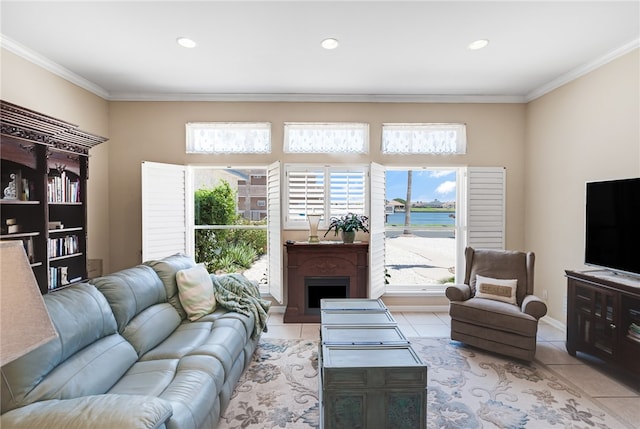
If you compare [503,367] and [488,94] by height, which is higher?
[488,94]

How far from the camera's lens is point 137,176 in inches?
166

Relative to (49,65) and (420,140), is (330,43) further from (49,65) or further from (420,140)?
(49,65)

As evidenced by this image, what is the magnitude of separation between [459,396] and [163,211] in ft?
12.1

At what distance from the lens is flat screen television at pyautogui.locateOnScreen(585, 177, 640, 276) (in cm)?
261

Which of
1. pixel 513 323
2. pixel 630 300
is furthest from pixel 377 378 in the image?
pixel 630 300

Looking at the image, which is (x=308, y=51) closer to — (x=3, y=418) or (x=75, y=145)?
(x=75, y=145)

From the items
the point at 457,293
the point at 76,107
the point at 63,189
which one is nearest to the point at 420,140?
the point at 457,293

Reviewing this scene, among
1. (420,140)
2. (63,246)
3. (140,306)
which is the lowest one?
(140,306)

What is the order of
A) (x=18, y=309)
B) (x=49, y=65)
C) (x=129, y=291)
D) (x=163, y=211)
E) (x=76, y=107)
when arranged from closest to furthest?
1. (x=18, y=309)
2. (x=129, y=291)
3. (x=49, y=65)
4. (x=76, y=107)
5. (x=163, y=211)

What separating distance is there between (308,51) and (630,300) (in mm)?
3476

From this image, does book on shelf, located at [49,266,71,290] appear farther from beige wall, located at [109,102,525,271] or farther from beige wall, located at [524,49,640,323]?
beige wall, located at [524,49,640,323]

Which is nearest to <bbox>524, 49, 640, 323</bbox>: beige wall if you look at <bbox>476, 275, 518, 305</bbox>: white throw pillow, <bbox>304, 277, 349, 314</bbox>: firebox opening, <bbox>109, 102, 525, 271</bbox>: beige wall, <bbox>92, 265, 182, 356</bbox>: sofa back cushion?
<bbox>109, 102, 525, 271</bbox>: beige wall

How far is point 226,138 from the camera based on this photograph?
4.23m

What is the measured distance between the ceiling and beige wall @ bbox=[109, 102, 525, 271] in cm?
23
